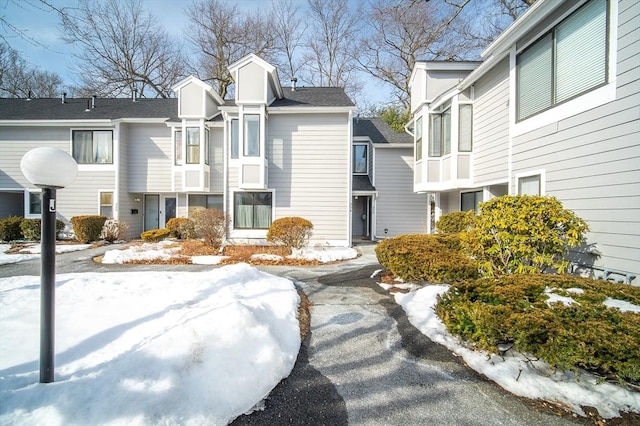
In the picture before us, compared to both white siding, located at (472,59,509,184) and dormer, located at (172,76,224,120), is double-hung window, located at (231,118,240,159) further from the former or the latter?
white siding, located at (472,59,509,184)

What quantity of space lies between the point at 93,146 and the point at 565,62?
1738cm

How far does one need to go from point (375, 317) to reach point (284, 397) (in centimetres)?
221

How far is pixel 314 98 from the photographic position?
12703 mm

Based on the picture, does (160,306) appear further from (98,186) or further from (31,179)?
(98,186)

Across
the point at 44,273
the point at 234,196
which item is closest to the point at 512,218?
the point at 44,273

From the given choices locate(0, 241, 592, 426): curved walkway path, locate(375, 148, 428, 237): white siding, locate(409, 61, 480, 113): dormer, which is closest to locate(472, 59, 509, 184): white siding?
locate(409, 61, 480, 113): dormer

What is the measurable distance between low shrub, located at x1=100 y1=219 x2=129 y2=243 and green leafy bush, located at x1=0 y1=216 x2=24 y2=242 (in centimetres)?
331

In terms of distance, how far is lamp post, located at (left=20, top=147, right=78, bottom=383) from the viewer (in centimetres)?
232

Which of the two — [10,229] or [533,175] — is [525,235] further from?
[10,229]

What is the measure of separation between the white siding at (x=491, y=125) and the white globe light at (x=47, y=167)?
877 centimetres

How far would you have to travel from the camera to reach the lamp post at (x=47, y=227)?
2318 millimetres

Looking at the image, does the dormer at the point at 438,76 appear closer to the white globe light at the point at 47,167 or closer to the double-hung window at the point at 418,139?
the double-hung window at the point at 418,139

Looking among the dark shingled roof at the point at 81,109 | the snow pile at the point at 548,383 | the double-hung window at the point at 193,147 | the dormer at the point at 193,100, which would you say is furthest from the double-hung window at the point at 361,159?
the snow pile at the point at 548,383

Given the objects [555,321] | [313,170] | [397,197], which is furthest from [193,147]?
[555,321]
